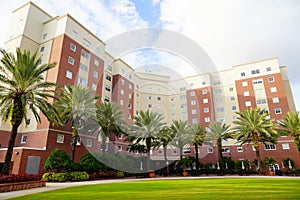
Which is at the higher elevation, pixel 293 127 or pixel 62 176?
pixel 293 127

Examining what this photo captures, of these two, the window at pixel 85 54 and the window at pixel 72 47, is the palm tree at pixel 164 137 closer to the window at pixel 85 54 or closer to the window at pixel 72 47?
the window at pixel 85 54

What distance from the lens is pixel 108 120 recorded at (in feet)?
100

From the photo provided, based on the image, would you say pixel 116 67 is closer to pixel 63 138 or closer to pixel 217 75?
pixel 63 138

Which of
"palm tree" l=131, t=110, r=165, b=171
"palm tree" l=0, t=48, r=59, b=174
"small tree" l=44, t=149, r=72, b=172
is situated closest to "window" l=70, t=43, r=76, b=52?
"palm tree" l=131, t=110, r=165, b=171

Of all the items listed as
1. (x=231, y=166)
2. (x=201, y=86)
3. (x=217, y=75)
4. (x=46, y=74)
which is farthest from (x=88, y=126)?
(x=217, y=75)

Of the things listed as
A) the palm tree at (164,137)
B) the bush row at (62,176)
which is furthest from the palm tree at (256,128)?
the bush row at (62,176)

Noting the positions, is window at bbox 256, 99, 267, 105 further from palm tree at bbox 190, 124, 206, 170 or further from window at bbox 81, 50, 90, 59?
window at bbox 81, 50, 90, 59

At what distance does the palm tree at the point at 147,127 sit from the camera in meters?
32.6

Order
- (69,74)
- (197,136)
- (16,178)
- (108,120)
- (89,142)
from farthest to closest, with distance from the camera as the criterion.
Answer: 1. (197,136)
2. (89,142)
3. (69,74)
4. (108,120)
5. (16,178)

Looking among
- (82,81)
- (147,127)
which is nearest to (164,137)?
(147,127)

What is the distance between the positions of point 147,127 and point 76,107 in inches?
474

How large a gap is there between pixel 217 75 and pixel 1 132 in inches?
1962

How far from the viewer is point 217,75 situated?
55.7 meters

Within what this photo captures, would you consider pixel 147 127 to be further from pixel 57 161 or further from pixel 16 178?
pixel 16 178
